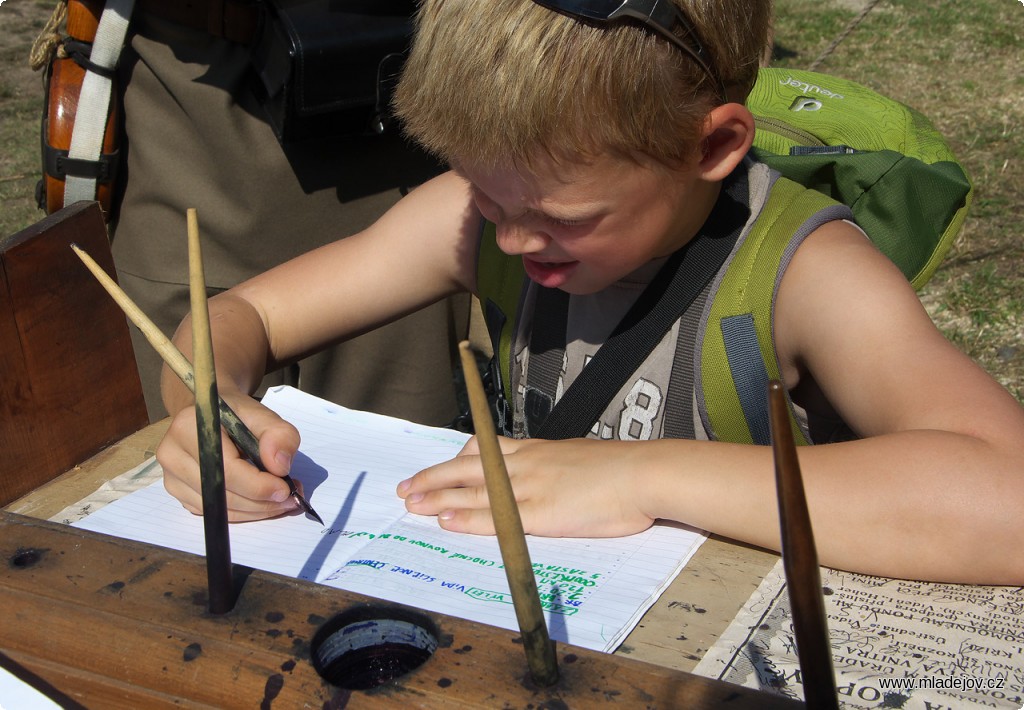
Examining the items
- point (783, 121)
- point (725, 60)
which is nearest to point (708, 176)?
point (725, 60)

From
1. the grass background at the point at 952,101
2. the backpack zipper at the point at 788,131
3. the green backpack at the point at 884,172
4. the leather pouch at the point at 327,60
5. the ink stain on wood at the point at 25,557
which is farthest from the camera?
the grass background at the point at 952,101

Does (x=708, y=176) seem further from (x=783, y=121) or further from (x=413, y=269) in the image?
(x=413, y=269)

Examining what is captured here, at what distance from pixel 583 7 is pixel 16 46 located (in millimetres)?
6432

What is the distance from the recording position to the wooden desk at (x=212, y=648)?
0.64 metres

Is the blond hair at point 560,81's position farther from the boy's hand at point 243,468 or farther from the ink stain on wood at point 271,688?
the ink stain on wood at point 271,688

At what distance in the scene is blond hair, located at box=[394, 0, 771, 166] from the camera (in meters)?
1.11

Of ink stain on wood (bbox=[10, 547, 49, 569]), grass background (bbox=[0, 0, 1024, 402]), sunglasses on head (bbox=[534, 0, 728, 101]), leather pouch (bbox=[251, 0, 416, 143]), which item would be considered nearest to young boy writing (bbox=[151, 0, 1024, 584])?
sunglasses on head (bbox=[534, 0, 728, 101])

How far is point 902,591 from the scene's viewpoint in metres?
1.00

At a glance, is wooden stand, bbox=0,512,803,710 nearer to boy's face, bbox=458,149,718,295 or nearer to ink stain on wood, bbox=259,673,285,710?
ink stain on wood, bbox=259,673,285,710

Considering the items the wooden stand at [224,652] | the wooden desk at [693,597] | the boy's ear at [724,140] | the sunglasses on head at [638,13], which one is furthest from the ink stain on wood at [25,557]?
the boy's ear at [724,140]

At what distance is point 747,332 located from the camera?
1.29 meters

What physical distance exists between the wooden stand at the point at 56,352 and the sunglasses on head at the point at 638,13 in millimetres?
599

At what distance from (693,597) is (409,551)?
0.29 meters

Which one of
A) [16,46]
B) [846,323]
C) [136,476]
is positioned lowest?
[16,46]
